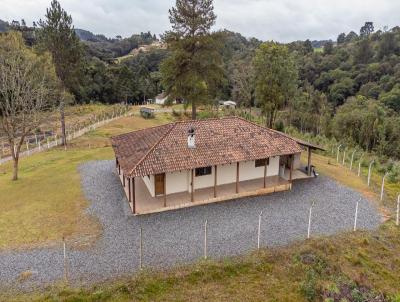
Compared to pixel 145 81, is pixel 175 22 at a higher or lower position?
higher

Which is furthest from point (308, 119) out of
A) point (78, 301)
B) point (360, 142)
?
point (78, 301)

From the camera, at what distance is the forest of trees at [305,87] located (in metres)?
35.2

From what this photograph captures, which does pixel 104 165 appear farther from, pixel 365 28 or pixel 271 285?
pixel 365 28

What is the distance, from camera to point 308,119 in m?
57.7

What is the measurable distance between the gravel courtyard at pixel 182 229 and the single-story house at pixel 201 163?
3.11 feet

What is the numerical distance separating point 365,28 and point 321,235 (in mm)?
187376

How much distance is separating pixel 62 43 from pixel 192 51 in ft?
42.4

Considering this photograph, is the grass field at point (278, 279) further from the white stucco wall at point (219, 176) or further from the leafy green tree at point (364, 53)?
the leafy green tree at point (364, 53)

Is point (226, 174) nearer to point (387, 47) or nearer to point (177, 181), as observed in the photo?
point (177, 181)

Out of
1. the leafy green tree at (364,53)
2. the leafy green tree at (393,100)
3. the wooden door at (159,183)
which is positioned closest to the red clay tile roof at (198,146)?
the wooden door at (159,183)

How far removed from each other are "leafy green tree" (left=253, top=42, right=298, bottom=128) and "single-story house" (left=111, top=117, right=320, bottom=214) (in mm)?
12639

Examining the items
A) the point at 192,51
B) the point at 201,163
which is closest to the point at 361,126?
the point at 192,51

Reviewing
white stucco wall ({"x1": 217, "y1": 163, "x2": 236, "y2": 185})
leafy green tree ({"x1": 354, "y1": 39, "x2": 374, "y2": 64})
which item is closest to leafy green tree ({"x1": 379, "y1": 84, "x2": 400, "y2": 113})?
leafy green tree ({"x1": 354, "y1": 39, "x2": 374, "y2": 64})

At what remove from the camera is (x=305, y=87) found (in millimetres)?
73812
